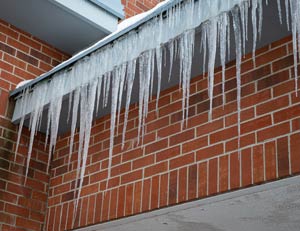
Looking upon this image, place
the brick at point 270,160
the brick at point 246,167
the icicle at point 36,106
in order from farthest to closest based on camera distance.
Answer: the icicle at point 36,106 → the brick at point 246,167 → the brick at point 270,160

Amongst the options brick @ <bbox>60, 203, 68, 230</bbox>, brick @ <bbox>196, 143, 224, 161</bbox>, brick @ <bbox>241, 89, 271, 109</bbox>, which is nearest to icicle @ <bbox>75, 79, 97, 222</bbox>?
brick @ <bbox>60, 203, 68, 230</bbox>

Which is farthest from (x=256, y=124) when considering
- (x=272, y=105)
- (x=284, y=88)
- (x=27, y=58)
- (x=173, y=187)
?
(x=27, y=58)

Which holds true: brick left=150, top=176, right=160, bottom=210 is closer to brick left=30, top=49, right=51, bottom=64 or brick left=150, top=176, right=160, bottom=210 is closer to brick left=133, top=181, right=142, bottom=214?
brick left=133, top=181, right=142, bottom=214

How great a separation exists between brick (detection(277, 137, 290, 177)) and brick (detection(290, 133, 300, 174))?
3cm

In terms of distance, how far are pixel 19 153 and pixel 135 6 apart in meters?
1.71

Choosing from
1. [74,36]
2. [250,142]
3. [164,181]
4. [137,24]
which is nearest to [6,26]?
[74,36]

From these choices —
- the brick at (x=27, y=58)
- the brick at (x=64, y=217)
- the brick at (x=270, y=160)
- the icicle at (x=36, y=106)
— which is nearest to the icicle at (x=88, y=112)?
the brick at (x=64, y=217)

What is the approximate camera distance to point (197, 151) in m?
3.34

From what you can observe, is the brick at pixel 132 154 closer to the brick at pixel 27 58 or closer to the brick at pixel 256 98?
the brick at pixel 256 98

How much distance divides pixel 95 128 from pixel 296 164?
1.79 metres

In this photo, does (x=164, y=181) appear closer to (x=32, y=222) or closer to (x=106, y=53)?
(x=106, y=53)

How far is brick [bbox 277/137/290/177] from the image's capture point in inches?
111

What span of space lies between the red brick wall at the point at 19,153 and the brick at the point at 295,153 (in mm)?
2062

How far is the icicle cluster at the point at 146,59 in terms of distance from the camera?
117 inches
